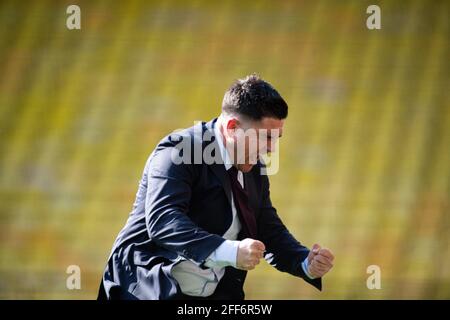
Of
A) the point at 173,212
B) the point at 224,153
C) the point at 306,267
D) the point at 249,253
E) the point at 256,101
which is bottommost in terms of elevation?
the point at 306,267

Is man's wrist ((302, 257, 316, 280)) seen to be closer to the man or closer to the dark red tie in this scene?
the man

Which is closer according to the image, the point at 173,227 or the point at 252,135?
the point at 173,227

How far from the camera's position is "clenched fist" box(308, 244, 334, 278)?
263 centimetres

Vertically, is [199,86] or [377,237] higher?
[199,86]

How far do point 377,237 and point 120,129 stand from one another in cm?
150

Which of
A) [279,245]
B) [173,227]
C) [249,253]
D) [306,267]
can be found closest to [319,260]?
[306,267]

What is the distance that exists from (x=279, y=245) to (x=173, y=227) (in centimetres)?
52

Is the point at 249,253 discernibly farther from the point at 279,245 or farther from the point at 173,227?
the point at 279,245

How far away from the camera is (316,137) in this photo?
453cm

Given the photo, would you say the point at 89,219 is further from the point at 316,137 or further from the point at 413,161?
the point at 413,161

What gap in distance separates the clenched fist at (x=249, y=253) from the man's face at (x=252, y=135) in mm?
394

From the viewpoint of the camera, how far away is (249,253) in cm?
234

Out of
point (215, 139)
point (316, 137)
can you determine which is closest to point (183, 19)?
point (316, 137)

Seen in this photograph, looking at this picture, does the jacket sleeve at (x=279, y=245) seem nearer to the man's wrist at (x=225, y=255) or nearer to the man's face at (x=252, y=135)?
the man's face at (x=252, y=135)
